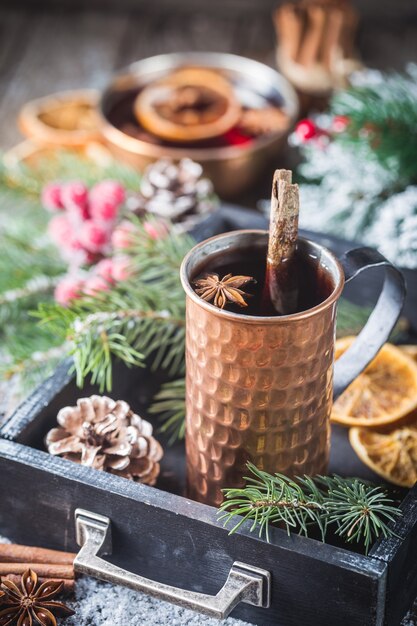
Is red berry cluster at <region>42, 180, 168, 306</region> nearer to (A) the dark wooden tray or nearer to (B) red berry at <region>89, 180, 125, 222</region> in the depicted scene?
(B) red berry at <region>89, 180, 125, 222</region>

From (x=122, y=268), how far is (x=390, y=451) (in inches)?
13.7

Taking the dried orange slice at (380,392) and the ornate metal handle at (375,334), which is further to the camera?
the dried orange slice at (380,392)

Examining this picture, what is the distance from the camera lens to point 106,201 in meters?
1.05

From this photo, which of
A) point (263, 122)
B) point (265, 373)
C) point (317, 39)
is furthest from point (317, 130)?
point (265, 373)

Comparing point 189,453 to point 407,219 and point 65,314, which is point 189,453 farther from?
point 407,219

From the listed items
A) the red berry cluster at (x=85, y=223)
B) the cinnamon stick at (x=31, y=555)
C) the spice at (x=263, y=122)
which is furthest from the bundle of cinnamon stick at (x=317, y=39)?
the cinnamon stick at (x=31, y=555)

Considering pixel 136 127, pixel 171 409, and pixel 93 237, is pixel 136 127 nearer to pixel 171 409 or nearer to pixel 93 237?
pixel 93 237

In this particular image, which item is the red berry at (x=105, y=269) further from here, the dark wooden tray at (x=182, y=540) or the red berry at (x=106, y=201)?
the dark wooden tray at (x=182, y=540)

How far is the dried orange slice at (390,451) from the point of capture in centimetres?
76

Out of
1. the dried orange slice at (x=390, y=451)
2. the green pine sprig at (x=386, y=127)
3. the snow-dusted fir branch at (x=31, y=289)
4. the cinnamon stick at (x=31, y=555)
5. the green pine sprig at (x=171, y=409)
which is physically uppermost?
the green pine sprig at (x=386, y=127)

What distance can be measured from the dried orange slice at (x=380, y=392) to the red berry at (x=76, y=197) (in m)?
0.39

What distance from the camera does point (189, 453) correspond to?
2.32 feet

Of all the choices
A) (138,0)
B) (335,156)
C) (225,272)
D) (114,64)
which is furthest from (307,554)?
(138,0)

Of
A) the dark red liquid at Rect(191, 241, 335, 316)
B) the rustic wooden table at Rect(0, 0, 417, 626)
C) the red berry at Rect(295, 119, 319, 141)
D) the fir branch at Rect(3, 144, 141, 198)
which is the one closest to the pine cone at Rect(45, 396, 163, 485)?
the dark red liquid at Rect(191, 241, 335, 316)
